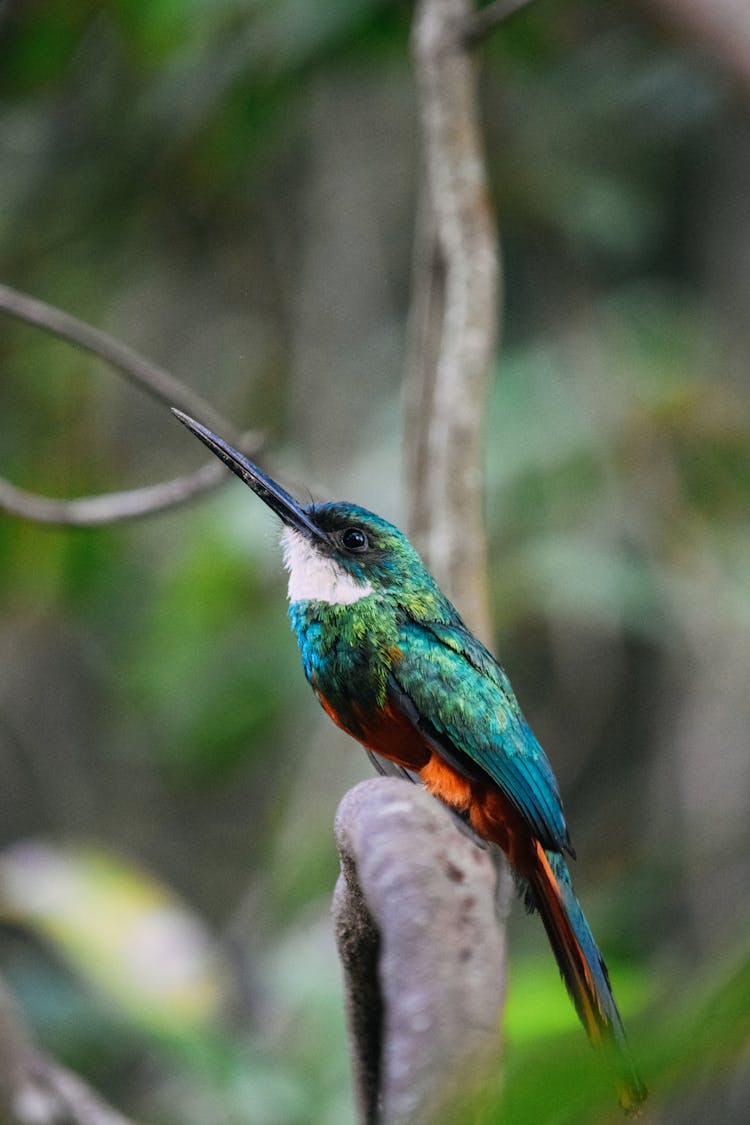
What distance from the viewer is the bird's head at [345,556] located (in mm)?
1526

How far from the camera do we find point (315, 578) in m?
1.57

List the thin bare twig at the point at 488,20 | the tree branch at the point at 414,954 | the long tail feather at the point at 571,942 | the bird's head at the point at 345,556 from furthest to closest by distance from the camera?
the thin bare twig at the point at 488,20 → the bird's head at the point at 345,556 → the long tail feather at the point at 571,942 → the tree branch at the point at 414,954

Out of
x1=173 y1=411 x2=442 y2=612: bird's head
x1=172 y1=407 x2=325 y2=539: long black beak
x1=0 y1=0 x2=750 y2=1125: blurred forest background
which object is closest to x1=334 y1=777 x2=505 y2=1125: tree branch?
x1=172 y1=407 x2=325 y2=539: long black beak

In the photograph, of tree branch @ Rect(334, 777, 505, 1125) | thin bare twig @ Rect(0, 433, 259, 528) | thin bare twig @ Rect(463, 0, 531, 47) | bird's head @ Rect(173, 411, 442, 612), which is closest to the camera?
tree branch @ Rect(334, 777, 505, 1125)

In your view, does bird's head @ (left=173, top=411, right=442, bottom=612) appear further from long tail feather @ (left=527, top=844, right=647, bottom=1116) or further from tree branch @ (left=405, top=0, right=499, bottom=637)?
long tail feather @ (left=527, top=844, right=647, bottom=1116)

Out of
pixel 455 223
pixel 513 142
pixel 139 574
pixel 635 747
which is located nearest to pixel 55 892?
pixel 455 223

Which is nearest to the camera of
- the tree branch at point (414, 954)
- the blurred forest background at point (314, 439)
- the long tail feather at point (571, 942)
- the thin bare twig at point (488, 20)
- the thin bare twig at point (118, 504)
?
the tree branch at point (414, 954)

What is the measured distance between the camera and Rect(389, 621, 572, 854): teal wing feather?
144cm

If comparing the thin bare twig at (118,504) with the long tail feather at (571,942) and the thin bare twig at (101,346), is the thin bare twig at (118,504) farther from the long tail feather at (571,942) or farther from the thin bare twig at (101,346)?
the long tail feather at (571,942)

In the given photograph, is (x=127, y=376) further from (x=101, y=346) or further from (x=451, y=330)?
(x=451, y=330)

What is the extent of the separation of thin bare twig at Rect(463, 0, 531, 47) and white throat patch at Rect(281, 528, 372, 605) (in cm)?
80

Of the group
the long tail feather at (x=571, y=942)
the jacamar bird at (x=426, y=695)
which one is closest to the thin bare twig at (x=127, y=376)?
the jacamar bird at (x=426, y=695)

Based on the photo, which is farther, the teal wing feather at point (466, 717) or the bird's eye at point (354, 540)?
the bird's eye at point (354, 540)

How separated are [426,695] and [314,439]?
1.71m
